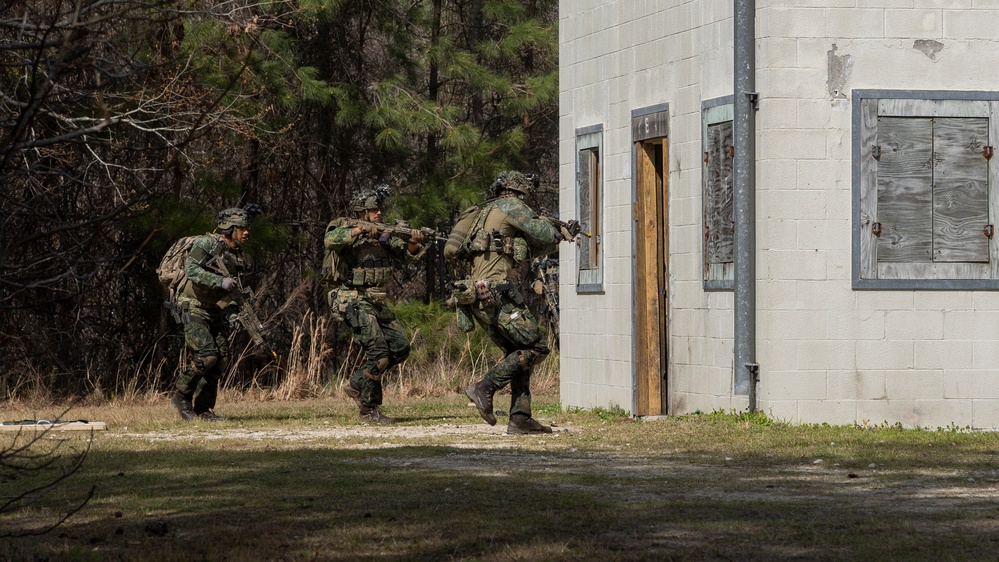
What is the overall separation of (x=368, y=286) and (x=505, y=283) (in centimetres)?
220

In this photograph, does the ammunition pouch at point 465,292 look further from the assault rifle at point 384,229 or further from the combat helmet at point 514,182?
the assault rifle at point 384,229

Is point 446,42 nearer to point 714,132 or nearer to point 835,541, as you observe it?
point 714,132

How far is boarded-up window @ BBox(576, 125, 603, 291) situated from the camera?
1484 centimetres

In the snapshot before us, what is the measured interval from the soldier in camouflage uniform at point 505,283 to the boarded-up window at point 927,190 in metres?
2.71

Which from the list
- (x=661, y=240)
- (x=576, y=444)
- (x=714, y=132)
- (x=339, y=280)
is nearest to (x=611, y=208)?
(x=661, y=240)

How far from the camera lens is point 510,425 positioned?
40.4ft

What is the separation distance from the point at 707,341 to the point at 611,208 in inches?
79.3

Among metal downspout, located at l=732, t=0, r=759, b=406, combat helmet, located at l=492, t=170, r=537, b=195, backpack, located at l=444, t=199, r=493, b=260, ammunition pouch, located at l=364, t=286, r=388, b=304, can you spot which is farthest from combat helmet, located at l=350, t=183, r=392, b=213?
metal downspout, located at l=732, t=0, r=759, b=406

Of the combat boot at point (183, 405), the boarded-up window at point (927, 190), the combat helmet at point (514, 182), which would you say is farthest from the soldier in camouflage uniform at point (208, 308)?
the boarded-up window at point (927, 190)

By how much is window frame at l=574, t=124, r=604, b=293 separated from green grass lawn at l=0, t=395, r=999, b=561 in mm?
2105

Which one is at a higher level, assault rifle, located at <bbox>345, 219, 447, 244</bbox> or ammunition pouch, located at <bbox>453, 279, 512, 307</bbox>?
assault rifle, located at <bbox>345, 219, 447, 244</bbox>

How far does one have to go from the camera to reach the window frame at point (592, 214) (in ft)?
48.4

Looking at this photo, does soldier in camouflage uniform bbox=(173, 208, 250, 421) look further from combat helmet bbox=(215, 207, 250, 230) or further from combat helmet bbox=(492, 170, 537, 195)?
combat helmet bbox=(492, 170, 537, 195)

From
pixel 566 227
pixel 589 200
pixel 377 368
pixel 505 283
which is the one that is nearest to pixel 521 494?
pixel 505 283
